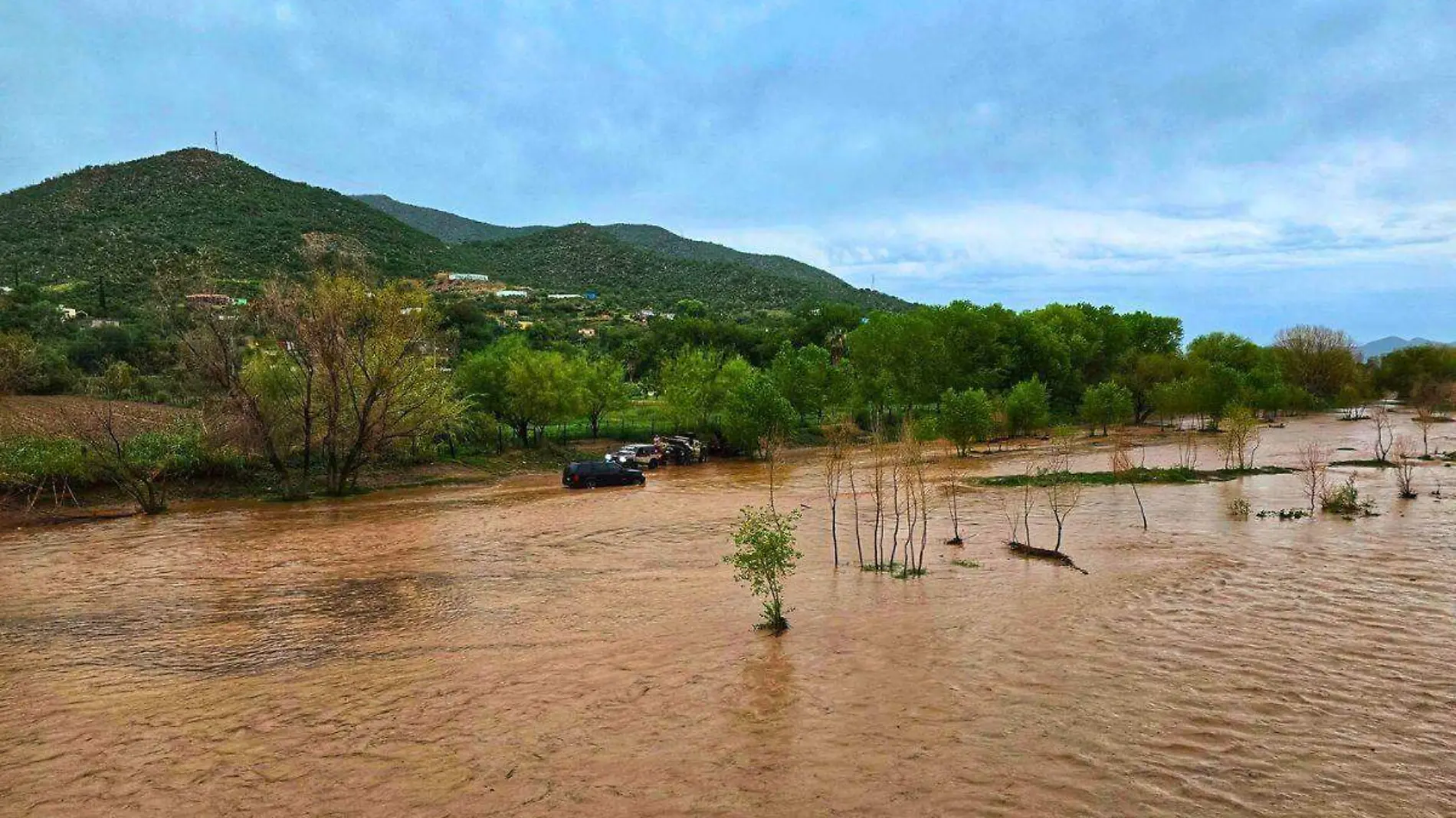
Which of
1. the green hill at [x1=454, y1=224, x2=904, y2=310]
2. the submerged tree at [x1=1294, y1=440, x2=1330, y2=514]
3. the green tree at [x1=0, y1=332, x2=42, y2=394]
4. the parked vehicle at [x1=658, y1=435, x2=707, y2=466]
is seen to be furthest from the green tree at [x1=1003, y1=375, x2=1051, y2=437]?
the green hill at [x1=454, y1=224, x2=904, y2=310]

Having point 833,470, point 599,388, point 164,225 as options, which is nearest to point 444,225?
point 164,225

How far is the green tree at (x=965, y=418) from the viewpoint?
48.5 metres

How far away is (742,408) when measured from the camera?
170ft

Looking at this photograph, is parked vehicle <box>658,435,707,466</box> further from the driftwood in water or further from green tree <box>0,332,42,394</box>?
green tree <box>0,332,42,394</box>

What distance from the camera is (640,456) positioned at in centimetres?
4784

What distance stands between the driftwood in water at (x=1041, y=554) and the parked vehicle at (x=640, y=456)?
26970mm

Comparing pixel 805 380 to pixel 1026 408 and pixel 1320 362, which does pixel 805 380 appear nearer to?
pixel 1026 408

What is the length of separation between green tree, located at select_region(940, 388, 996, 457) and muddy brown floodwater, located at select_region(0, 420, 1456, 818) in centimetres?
2540

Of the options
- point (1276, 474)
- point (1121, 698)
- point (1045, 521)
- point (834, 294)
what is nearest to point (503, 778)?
point (1121, 698)

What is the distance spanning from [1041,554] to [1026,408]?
37441mm

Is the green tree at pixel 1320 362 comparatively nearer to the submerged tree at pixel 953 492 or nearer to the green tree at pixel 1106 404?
the green tree at pixel 1106 404

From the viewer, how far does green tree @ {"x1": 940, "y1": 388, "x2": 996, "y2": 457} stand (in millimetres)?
48531

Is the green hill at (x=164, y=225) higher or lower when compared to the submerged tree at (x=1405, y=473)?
higher

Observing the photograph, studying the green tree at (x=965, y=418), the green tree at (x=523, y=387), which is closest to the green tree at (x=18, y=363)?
the green tree at (x=523, y=387)
